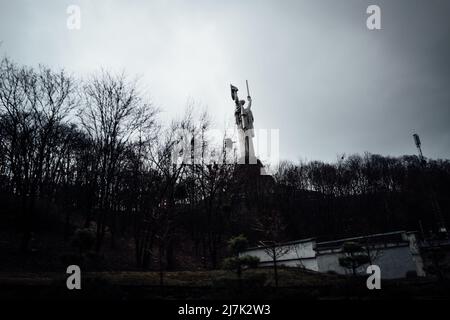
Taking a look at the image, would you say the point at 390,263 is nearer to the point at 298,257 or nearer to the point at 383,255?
the point at 383,255

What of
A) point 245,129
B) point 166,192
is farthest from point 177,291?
point 245,129

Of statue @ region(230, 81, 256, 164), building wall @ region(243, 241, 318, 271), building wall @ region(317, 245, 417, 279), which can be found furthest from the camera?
statue @ region(230, 81, 256, 164)

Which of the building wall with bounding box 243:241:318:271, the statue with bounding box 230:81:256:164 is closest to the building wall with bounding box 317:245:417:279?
the building wall with bounding box 243:241:318:271

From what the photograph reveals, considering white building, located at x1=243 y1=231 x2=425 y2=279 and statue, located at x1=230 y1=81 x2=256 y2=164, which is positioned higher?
statue, located at x1=230 y1=81 x2=256 y2=164

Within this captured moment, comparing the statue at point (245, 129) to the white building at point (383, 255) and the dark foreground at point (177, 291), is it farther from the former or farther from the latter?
the dark foreground at point (177, 291)

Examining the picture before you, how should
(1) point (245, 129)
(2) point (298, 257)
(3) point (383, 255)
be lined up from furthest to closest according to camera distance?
(1) point (245, 129) → (2) point (298, 257) → (3) point (383, 255)

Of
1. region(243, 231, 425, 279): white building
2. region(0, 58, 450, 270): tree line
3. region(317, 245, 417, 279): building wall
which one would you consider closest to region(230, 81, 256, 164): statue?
region(0, 58, 450, 270): tree line

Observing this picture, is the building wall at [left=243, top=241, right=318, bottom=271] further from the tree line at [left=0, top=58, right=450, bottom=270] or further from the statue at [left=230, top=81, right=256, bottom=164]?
the statue at [left=230, top=81, right=256, bottom=164]

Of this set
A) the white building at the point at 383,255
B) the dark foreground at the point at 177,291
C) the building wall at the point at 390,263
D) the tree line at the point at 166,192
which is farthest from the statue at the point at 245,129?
the dark foreground at the point at 177,291

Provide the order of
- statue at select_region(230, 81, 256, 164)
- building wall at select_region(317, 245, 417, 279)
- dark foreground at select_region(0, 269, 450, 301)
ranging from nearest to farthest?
dark foreground at select_region(0, 269, 450, 301) → building wall at select_region(317, 245, 417, 279) → statue at select_region(230, 81, 256, 164)

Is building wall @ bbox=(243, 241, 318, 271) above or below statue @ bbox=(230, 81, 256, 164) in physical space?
below

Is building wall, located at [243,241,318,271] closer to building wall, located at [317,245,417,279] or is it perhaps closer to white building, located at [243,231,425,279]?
white building, located at [243,231,425,279]

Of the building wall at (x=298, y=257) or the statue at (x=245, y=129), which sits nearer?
the building wall at (x=298, y=257)

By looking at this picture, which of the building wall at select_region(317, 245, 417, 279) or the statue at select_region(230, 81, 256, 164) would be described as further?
the statue at select_region(230, 81, 256, 164)
